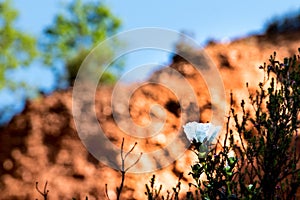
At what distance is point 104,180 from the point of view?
738 cm

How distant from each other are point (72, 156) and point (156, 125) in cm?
143

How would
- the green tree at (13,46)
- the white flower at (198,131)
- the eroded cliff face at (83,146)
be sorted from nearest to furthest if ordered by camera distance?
the white flower at (198,131)
the eroded cliff face at (83,146)
the green tree at (13,46)

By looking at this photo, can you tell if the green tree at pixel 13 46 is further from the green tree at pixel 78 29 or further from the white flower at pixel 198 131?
the white flower at pixel 198 131

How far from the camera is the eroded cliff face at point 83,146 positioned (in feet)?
24.1

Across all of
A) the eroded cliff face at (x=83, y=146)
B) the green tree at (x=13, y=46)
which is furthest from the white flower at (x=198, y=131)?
the green tree at (x=13, y=46)

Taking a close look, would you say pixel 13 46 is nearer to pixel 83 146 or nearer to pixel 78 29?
pixel 78 29

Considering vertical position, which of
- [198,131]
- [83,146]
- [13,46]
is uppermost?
[13,46]

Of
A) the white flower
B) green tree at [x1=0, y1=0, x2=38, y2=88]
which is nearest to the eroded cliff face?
the white flower

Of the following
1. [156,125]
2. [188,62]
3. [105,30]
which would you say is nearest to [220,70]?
[188,62]

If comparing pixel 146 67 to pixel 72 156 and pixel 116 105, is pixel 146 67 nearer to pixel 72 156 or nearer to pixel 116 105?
pixel 116 105

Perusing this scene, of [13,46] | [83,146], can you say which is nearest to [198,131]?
[83,146]

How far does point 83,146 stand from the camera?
7.89 m

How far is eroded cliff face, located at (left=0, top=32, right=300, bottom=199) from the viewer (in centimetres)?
735

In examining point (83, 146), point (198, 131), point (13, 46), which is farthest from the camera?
point (13, 46)
